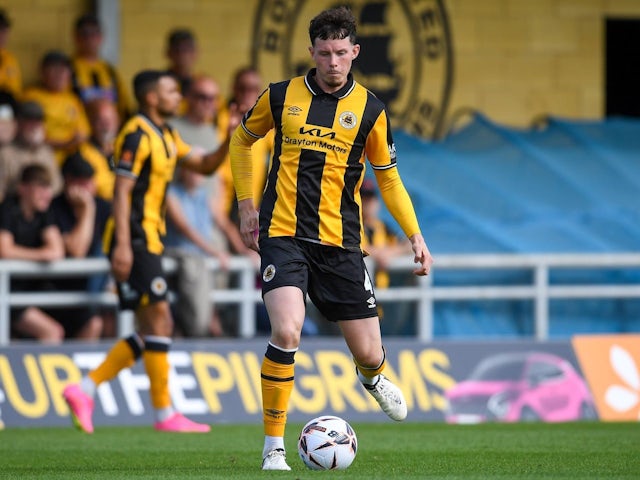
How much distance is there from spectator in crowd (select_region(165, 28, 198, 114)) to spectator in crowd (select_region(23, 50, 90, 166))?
0.86 m

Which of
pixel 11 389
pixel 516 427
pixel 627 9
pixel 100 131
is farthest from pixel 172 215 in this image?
pixel 627 9

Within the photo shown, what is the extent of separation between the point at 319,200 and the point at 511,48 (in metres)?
7.80

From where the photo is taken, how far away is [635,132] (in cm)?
1341

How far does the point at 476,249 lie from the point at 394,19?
2879 millimetres

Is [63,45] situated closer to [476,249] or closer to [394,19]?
[394,19]

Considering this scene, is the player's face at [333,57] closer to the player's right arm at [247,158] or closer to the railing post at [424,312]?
the player's right arm at [247,158]

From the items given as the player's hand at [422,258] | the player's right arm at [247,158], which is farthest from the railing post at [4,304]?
the player's hand at [422,258]

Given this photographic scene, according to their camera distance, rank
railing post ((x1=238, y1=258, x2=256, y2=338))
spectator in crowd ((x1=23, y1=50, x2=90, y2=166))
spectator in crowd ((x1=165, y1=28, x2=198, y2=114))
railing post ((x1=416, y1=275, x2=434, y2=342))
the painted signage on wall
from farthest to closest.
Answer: spectator in crowd ((x1=165, y1=28, x2=198, y2=114)) → spectator in crowd ((x1=23, y1=50, x2=90, y2=166)) → railing post ((x1=416, y1=275, x2=434, y2=342)) → railing post ((x1=238, y1=258, x2=256, y2=338)) → the painted signage on wall

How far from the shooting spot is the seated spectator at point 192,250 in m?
A: 11.3

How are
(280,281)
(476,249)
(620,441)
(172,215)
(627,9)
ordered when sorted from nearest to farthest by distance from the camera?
(280,281) → (620,441) → (172,215) → (476,249) → (627,9)

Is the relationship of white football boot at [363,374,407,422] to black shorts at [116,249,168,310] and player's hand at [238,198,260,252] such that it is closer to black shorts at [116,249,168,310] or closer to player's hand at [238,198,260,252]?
player's hand at [238,198,260,252]

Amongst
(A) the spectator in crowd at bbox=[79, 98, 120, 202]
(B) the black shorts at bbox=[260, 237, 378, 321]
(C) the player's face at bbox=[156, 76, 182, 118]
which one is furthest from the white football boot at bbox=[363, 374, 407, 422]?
(A) the spectator in crowd at bbox=[79, 98, 120, 202]

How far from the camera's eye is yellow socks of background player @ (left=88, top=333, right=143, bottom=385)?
32.4 feet

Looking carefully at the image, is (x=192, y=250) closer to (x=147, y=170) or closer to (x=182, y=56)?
(x=182, y=56)
